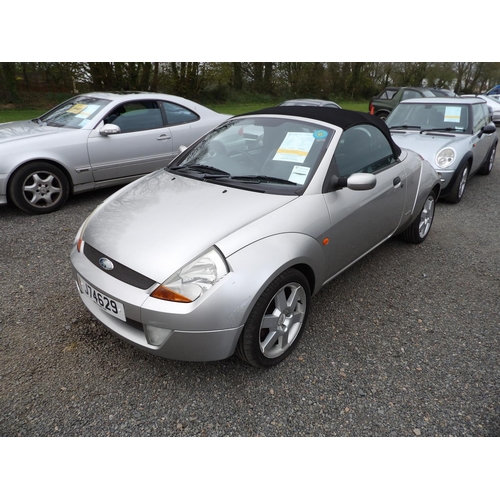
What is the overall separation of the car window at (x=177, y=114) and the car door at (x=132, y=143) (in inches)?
4.5

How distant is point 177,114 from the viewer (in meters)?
5.95

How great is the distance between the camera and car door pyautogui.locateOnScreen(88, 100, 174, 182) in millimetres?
5133

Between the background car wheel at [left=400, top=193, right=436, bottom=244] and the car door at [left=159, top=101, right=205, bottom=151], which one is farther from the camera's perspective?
the car door at [left=159, top=101, right=205, bottom=151]

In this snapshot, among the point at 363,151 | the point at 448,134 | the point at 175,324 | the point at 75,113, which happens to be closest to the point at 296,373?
the point at 175,324

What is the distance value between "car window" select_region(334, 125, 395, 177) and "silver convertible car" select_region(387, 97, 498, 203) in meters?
2.49

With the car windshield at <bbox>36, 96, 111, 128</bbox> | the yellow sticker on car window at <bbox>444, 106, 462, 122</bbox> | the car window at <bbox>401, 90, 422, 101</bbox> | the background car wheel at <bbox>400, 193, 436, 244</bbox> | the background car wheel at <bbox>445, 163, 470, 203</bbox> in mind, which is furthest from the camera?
the car window at <bbox>401, 90, 422, 101</bbox>

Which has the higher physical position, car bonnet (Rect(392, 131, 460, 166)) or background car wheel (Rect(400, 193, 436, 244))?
car bonnet (Rect(392, 131, 460, 166))

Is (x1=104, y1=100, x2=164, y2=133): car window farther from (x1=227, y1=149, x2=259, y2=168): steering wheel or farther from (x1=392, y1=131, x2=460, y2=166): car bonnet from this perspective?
(x1=392, y1=131, x2=460, y2=166): car bonnet

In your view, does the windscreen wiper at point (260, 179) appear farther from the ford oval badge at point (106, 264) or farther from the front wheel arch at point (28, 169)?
the front wheel arch at point (28, 169)

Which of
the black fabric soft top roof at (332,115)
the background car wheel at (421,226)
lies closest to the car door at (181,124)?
the black fabric soft top roof at (332,115)

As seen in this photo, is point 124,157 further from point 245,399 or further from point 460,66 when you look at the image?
point 460,66

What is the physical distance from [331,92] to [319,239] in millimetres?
29818

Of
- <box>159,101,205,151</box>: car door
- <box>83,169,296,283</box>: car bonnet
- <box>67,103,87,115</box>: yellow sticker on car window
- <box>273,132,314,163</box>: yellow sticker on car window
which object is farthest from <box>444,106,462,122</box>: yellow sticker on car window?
<box>67,103,87,115</box>: yellow sticker on car window

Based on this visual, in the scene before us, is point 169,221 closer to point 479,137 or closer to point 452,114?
point 452,114
